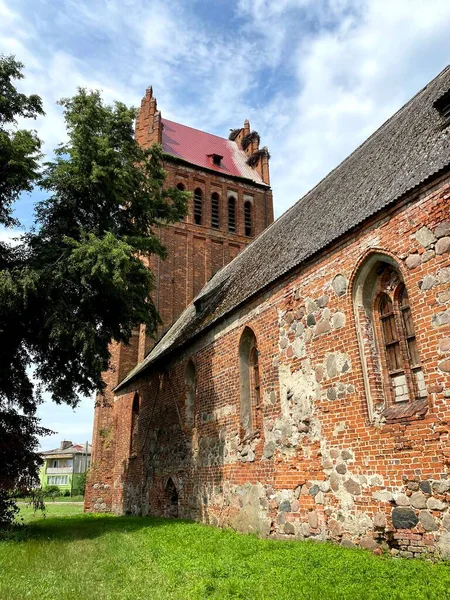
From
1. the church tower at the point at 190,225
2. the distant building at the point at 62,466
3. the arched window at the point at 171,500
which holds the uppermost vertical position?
the church tower at the point at 190,225

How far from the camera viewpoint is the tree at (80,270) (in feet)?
37.2

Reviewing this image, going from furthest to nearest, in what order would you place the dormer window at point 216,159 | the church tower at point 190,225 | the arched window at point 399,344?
the dormer window at point 216,159 → the church tower at point 190,225 → the arched window at point 399,344

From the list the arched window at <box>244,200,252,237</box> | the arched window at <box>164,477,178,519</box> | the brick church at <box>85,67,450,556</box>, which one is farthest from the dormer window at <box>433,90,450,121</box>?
the arched window at <box>244,200,252,237</box>

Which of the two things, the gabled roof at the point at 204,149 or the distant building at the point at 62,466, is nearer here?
the gabled roof at the point at 204,149

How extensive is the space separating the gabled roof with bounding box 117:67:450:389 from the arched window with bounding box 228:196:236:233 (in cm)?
1286

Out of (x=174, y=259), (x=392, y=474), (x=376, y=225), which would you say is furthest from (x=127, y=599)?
(x=174, y=259)

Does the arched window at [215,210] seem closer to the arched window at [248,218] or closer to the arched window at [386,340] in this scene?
the arched window at [248,218]

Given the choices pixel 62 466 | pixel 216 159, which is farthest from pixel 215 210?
pixel 62 466

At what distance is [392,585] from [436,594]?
0.52 meters

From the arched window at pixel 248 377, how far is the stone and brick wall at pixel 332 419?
14 cm

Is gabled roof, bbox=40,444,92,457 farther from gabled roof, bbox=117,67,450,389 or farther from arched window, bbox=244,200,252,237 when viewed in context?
gabled roof, bbox=117,67,450,389

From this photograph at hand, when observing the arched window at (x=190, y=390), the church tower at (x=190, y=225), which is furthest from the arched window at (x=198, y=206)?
the arched window at (x=190, y=390)

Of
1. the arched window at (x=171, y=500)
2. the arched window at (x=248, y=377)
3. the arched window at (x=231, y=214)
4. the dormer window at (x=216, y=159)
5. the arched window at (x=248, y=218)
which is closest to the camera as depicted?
the arched window at (x=248, y=377)

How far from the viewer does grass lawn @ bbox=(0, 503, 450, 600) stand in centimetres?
508
